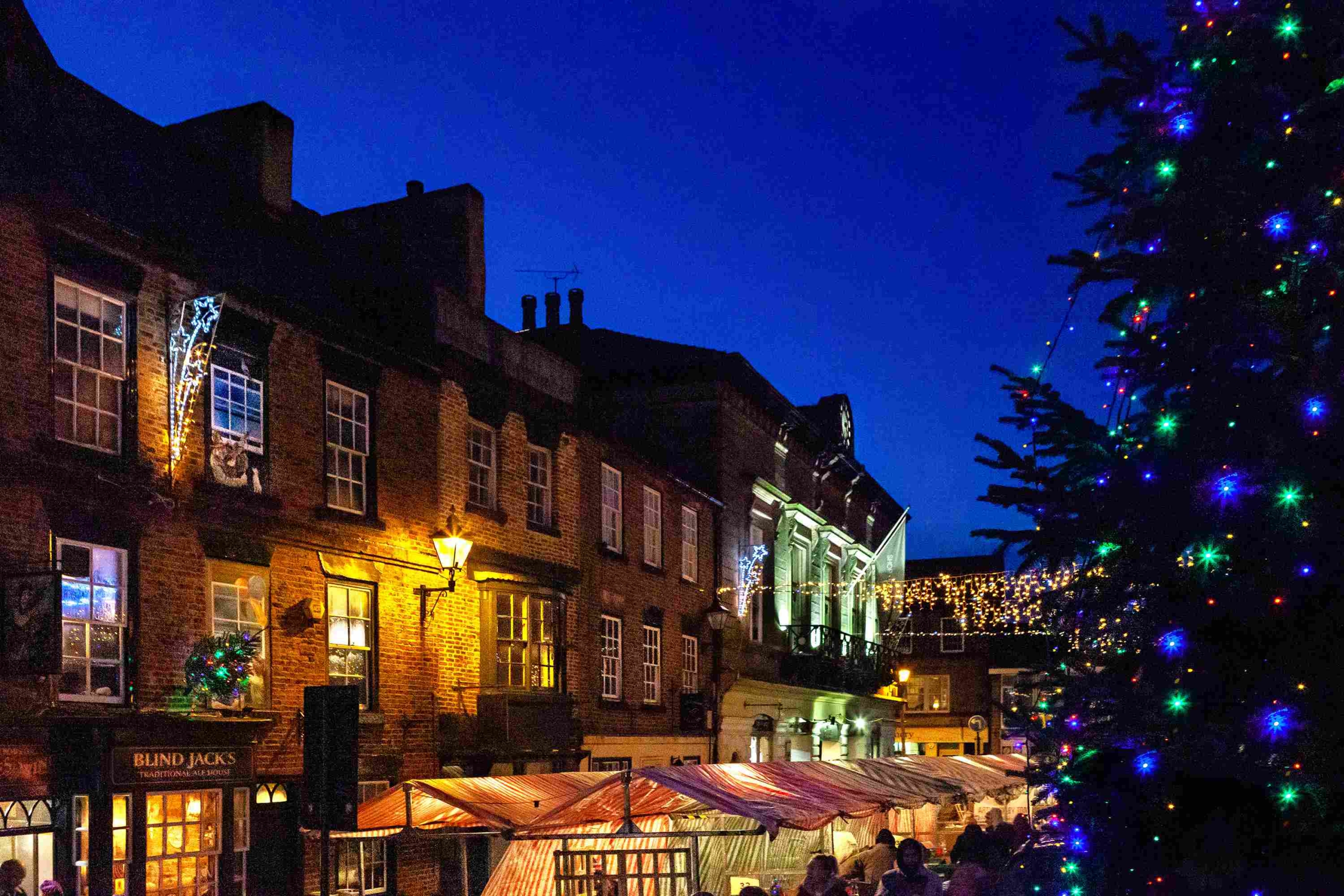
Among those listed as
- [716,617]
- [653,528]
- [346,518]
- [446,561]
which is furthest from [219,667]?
[716,617]

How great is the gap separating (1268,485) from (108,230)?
11.3 meters

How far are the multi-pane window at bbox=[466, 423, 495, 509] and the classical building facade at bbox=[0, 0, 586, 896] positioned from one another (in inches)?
2.7

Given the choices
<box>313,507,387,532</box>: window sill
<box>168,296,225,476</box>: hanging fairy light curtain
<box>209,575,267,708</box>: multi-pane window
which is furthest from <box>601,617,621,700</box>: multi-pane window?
<box>168,296,225,476</box>: hanging fairy light curtain

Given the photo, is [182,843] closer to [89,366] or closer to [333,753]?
[333,753]

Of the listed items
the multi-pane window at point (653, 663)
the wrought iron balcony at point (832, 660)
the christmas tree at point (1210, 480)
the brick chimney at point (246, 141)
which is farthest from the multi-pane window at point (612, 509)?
the christmas tree at point (1210, 480)

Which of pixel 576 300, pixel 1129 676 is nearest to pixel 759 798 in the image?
pixel 1129 676

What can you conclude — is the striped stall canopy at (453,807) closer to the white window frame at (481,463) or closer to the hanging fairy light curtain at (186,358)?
the hanging fairy light curtain at (186,358)

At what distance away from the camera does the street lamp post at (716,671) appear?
2817 centimetres

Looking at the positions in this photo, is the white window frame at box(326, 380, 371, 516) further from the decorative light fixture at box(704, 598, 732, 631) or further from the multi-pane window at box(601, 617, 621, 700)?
the decorative light fixture at box(704, 598, 732, 631)

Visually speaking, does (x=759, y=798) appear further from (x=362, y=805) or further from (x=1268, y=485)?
(x=1268, y=485)

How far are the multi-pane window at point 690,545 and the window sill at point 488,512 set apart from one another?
7841 mm

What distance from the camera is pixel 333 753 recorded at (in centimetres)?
1022

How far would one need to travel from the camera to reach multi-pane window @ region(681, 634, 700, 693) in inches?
1085

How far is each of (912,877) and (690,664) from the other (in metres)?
17.5
